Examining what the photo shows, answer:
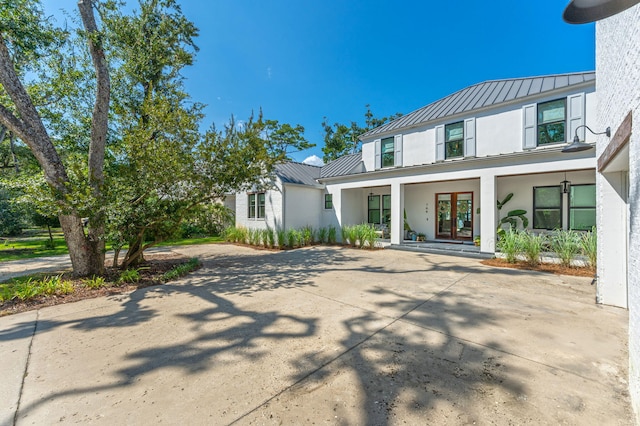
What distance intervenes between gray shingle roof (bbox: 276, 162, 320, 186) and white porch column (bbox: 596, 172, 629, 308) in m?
11.2

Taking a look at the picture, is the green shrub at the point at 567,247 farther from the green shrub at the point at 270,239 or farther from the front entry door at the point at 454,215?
the green shrub at the point at 270,239

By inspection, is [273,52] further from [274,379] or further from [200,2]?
[274,379]

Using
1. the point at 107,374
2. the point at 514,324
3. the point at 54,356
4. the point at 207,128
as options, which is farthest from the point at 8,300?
the point at 514,324

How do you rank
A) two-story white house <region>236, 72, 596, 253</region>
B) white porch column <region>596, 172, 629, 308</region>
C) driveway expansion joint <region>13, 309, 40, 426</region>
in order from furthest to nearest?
two-story white house <region>236, 72, 596, 253</region>, white porch column <region>596, 172, 629, 308</region>, driveway expansion joint <region>13, 309, 40, 426</region>

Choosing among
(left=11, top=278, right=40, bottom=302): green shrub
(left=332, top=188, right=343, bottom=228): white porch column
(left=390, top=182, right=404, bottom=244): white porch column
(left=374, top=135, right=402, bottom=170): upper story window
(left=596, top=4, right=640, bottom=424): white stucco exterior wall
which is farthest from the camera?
(left=332, top=188, right=343, bottom=228): white porch column

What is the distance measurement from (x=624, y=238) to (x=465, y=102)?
8586 mm

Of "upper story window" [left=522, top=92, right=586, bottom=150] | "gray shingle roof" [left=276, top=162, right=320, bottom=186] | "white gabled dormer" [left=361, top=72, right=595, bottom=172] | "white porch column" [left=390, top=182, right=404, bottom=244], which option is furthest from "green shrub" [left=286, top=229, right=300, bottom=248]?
"upper story window" [left=522, top=92, right=586, bottom=150]

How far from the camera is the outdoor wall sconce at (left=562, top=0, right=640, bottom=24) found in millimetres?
1519

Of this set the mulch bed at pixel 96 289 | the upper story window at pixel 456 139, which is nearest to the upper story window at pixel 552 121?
the upper story window at pixel 456 139

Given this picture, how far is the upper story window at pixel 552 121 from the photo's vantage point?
28.3ft

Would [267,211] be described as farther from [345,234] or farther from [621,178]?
[621,178]

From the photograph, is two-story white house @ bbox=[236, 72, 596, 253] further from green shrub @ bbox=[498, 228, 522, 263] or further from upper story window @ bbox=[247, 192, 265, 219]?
green shrub @ bbox=[498, 228, 522, 263]

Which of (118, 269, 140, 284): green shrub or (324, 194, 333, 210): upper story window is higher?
(324, 194, 333, 210): upper story window

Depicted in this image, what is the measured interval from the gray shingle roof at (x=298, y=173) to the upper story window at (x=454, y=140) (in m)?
6.87
